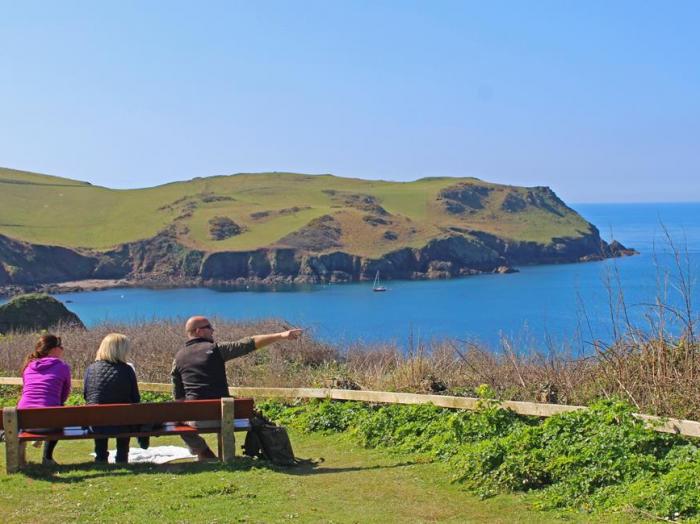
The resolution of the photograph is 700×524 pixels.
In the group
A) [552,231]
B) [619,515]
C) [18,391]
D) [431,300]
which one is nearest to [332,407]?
[619,515]

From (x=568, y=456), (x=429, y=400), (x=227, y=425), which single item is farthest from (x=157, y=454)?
(x=568, y=456)

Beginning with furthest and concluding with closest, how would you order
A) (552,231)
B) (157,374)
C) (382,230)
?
(552,231) < (382,230) < (157,374)

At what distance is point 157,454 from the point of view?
9.71 metres

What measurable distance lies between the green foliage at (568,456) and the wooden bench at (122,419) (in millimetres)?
1931

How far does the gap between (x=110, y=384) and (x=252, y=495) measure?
2.31 m

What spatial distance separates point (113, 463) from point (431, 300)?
4234 inches

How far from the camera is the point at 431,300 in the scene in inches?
4550

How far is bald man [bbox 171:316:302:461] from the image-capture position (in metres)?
9.19

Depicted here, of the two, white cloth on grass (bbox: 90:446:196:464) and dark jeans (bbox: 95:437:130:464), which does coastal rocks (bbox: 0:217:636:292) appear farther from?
dark jeans (bbox: 95:437:130:464)

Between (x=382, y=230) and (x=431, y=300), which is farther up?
(x=382, y=230)

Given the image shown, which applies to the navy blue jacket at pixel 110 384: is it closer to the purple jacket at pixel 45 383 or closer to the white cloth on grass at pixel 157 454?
the purple jacket at pixel 45 383

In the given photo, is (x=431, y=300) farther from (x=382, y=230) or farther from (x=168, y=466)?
(x=168, y=466)

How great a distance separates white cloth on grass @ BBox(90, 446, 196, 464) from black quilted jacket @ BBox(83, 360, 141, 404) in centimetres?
61

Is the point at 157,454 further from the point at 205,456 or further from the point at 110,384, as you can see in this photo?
the point at 110,384
